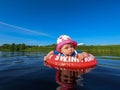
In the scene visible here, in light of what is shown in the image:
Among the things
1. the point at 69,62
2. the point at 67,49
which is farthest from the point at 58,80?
the point at 67,49

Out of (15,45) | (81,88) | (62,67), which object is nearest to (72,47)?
(62,67)

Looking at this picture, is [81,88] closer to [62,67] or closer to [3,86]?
[3,86]

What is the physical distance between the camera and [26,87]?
14.5 feet

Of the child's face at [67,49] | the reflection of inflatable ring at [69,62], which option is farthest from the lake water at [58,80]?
the child's face at [67,49]

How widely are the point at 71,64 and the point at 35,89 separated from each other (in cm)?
342

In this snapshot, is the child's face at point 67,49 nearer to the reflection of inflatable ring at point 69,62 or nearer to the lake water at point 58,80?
the reflection of inflatable ring at point 69,62

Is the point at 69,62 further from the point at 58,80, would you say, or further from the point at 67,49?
the point at 58,80

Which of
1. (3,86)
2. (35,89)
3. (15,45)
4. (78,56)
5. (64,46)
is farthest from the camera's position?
(15,45)

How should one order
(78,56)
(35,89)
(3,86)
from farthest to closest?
(78,56)
(3,86)
(35,89)

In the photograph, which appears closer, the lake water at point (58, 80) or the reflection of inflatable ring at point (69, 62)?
the lake water at point (58, 80)

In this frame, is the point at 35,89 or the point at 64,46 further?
the point at 64,46

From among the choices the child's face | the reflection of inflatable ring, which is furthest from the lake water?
the child's face

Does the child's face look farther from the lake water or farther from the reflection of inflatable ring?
the lake water

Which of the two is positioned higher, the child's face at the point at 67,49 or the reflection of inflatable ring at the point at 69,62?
the child's face at the point at 67,49
